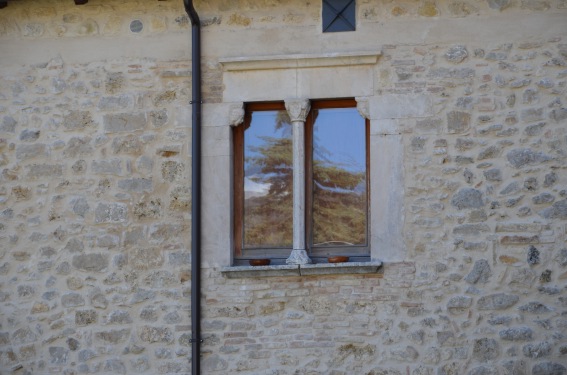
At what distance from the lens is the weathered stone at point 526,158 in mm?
7230

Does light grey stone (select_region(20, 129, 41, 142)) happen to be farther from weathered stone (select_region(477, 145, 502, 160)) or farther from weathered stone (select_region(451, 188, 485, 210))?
weathered stone (select_region(477, 145, 502, 160))

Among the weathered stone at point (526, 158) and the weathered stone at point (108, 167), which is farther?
the weathered stone at point (108, 167)

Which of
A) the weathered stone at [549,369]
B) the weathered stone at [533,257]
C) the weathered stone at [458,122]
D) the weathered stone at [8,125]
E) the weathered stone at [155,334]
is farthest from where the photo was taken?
the weathered stone at [8,125]

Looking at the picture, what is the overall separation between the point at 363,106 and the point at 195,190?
1.55 metres

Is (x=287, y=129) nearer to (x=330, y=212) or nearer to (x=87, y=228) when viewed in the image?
(x=330, y=212)

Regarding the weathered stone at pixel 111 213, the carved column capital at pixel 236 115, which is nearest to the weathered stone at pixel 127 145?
the weathered stone at pixel 111 213

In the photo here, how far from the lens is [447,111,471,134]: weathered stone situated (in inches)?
290

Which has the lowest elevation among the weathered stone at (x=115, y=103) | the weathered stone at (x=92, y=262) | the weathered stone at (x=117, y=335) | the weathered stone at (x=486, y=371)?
the weathered stone at (x=486, y=371)

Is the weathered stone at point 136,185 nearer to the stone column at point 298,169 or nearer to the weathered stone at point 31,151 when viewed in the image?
the weathered stone at point 31,151

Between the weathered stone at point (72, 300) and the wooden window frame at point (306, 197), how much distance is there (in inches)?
52.0

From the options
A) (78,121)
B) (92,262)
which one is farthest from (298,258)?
(78,121)

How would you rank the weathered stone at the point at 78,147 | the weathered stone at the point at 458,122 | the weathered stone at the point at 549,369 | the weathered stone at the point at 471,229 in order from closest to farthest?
the weathered stone at the point at 549,369 < the weathered stone at the point at 471,229 < the weathered stone at the point at 458,122 < the weathered stone at the point at 78,147

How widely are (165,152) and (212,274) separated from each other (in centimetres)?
110

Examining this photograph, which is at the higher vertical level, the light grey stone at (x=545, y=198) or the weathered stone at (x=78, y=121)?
the weathered stone at (x=78, y=121)
